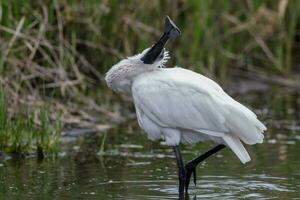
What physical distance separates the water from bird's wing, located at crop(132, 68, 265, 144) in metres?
0.49

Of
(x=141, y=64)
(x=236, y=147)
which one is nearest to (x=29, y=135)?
(x=141, y=64)

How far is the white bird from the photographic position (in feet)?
22.4

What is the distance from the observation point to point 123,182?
746 cm

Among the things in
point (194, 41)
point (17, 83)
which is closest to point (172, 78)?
point (17, 83)

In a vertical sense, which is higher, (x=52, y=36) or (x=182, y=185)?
(x=52, y=36)

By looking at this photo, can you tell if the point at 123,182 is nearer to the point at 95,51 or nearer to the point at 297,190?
the point at 297,190

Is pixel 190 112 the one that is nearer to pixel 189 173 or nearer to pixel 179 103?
pixel 179 103

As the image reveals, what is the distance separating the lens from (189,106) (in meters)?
7.00

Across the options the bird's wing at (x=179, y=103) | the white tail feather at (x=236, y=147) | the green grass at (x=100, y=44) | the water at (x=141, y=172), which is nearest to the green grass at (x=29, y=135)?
the green grass at (x=100, y=44)

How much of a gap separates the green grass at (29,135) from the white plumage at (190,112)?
1.45 metres

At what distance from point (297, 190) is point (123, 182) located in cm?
130

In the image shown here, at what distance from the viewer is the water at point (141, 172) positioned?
7027mm

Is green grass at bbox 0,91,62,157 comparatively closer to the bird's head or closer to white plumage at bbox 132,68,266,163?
the bird's head

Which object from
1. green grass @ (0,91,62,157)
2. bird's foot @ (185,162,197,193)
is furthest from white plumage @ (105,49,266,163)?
green grass @ (0,91,62,157)
